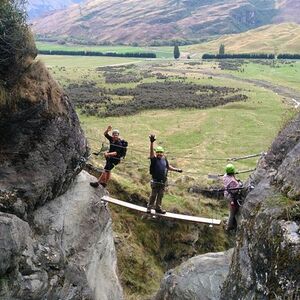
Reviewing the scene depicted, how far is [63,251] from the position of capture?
1675 cm

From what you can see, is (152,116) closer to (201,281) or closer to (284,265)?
(201,281)

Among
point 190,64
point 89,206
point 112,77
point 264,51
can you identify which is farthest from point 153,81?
point 89,206

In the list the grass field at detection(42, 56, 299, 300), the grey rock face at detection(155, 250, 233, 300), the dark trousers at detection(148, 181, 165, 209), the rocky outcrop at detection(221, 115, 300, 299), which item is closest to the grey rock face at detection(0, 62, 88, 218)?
the dark trousers at detection(148, 181, 165, 209)

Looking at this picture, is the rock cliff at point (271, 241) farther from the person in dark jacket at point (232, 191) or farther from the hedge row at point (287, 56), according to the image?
the hedge row at point (287, 56)

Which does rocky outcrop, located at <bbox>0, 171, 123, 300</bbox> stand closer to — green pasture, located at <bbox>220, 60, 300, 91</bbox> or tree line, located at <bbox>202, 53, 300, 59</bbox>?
green pasture, located at <bbox>220, 60, 300, 91</bbox>

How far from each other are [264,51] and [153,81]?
268ft

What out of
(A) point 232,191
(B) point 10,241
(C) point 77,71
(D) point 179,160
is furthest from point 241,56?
(B) point 10,241

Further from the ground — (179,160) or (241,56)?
(179,160)

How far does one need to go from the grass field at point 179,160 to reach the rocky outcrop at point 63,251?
11.4 ft

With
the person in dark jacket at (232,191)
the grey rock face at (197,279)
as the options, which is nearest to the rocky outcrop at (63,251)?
the grey rock face at (197,279)

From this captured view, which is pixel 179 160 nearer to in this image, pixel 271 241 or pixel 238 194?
pixel 238 194

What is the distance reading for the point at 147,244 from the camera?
25188 millimetres

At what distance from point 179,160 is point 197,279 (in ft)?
89.2

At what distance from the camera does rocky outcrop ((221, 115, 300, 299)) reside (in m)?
10.3
